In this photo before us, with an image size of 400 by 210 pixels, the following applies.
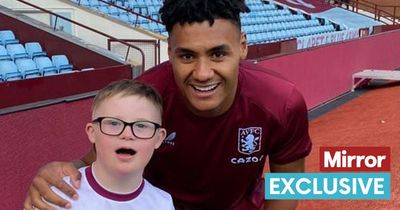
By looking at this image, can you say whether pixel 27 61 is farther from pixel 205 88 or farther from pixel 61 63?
pixel 205 88

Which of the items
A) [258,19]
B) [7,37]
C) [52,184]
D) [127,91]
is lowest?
[258,19]

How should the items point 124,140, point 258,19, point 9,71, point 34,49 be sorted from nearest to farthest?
point 124,140
point 9,71
point 34,49
point 258,19

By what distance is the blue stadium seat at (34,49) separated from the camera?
7.94 m

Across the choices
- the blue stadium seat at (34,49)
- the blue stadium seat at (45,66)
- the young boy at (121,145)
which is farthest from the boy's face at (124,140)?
the blue stadium seat at (34,49)

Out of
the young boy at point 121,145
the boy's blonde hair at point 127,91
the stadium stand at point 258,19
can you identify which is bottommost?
the stadium stand at point 258,19

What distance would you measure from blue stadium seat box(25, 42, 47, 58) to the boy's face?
6.69 m

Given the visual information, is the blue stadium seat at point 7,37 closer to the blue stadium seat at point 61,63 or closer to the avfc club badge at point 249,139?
the blue stadium seat at point 61,63

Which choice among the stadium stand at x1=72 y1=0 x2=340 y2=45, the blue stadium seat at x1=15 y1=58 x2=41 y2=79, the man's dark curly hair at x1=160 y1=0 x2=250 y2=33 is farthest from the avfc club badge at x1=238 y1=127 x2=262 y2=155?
the stadium stand at x1=72 y1=0 x2=340 y2=45

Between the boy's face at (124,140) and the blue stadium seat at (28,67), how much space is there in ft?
19.4

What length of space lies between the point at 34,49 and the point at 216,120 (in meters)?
6.67

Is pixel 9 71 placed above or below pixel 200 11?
below

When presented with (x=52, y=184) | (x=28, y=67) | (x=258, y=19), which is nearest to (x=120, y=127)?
(x=52, y=184)

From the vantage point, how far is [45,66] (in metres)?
7.48

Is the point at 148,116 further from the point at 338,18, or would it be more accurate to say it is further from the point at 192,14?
the point at 338,18
